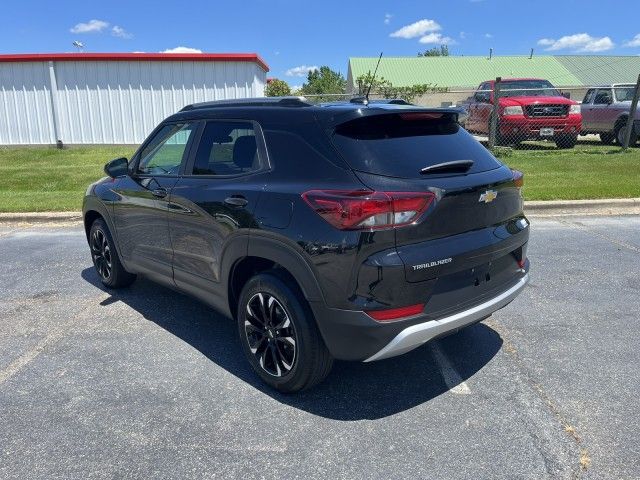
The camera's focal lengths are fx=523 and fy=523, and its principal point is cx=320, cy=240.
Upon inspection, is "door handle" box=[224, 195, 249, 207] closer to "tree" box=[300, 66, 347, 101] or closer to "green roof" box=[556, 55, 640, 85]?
"green roof" box=[556, 55, 640, 85]

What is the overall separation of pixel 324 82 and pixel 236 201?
3427 inches

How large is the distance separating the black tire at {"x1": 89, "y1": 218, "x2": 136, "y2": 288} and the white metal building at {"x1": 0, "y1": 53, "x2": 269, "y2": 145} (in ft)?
40.1

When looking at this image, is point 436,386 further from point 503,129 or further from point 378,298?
point 503,129

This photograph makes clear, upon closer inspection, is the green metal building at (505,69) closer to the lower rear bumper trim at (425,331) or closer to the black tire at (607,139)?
the black tire at (607,139)

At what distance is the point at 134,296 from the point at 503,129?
11.2 metres

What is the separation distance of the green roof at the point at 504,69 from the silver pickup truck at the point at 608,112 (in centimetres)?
3043

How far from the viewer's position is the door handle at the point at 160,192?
4.04 meters

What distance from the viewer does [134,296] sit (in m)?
5.14

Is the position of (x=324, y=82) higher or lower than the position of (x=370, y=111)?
higher

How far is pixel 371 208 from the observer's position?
2684 mm

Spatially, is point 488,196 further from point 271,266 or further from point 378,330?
point 271,266

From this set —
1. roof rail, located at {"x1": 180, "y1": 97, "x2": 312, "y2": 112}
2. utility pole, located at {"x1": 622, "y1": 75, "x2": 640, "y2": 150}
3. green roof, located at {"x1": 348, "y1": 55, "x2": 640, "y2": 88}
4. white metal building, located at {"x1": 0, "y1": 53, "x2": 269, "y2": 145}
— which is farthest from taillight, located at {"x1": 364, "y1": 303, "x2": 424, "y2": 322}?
green roof, located at {"x1": 348, "y1": 55, "x2": 640, "y2": 88}

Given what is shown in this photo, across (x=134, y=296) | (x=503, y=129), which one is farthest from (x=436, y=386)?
(x=503, y=129)

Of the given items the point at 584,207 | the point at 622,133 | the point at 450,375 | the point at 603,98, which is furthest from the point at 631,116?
the point at 450,375
